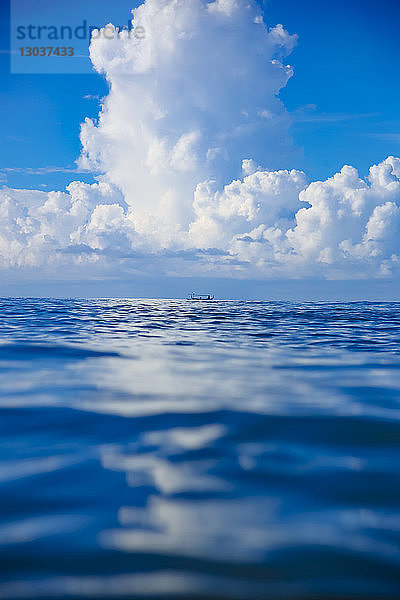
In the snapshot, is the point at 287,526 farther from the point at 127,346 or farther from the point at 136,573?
the point at 127,346

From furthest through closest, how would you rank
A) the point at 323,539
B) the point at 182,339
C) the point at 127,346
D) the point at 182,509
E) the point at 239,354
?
the point at 182,339, the point at 127,346, the point at 239,354, the point at 182,509, the point at 323,539

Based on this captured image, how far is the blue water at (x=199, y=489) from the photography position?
2.15 metres

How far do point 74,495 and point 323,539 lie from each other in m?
1.67

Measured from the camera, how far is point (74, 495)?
118 inches

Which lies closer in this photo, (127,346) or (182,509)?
(182,509)

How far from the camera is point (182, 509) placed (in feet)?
9.31

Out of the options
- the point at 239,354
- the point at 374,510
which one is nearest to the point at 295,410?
the point at 374,510

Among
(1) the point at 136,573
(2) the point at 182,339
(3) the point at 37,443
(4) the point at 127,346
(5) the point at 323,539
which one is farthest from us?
(2) the point at 182,339

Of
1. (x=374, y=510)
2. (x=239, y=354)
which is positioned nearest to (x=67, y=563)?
(x=374, y=510)

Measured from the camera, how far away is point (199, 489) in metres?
3.12

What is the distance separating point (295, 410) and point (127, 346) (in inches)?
299

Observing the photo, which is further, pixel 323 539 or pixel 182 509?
pixel 182 509

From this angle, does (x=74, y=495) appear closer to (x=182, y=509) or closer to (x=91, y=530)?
(x=91, y=530)

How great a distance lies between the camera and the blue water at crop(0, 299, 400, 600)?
2.15 m
